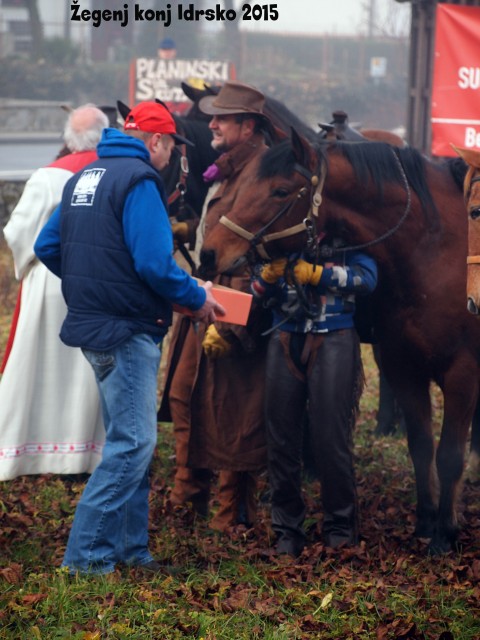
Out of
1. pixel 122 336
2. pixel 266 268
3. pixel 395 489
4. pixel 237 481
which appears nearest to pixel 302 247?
pixel 266 268

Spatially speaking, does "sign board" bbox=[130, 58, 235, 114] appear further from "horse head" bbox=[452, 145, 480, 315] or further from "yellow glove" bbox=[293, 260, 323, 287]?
"horse head" bbox=[452, 145, 480, 315]

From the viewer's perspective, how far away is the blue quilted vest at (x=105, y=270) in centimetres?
438

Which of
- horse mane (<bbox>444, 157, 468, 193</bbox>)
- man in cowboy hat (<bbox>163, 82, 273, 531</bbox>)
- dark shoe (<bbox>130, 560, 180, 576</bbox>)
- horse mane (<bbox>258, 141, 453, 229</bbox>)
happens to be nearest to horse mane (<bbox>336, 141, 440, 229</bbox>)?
horse mane (<bbox>258, 141, 453, 229</bbox>)

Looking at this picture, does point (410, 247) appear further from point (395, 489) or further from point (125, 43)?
point (125, 43)

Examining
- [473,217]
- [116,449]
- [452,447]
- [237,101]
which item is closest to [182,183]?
[237,101]

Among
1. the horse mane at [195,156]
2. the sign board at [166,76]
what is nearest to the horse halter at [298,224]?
the horse mane at [195,156]

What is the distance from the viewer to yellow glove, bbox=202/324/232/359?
5.12m

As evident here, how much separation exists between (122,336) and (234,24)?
1576 inches

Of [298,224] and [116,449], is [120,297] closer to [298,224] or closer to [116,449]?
[116,449]

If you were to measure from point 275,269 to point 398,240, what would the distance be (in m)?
0.61

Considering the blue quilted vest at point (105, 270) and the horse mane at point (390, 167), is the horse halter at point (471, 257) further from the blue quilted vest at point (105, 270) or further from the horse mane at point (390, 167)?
the blue quilted vest at point (105, 270)

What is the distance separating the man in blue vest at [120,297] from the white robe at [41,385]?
1534mm

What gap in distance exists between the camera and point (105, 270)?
4383 millimetres

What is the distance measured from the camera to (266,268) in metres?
4.76
